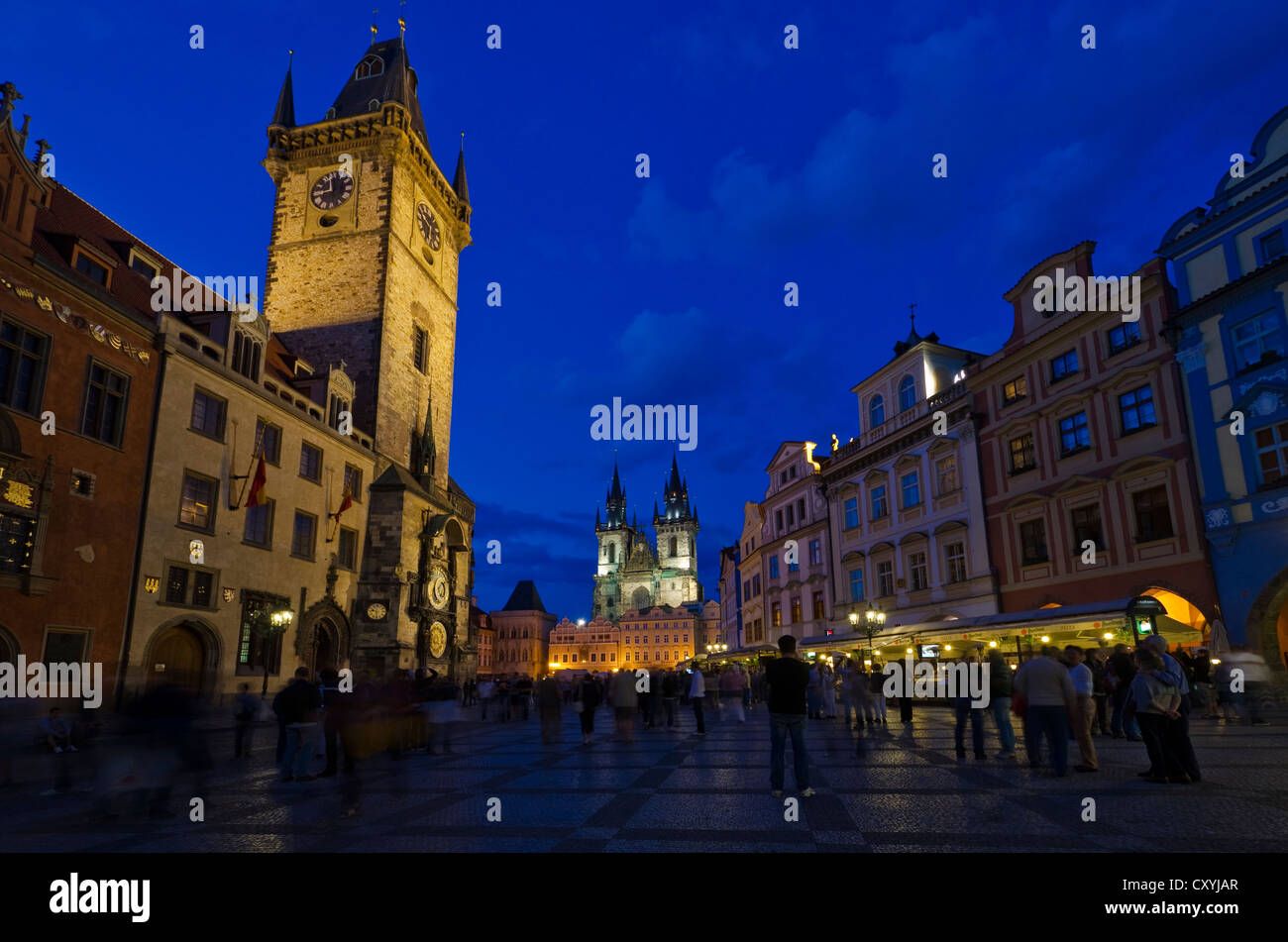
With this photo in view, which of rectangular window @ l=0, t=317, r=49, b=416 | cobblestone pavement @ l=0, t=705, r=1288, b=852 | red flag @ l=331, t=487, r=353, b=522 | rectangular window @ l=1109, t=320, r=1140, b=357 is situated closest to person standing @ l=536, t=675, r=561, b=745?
cobblestone pavement @ l=0, t=705, r=1288, b=852

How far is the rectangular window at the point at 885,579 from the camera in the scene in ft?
110

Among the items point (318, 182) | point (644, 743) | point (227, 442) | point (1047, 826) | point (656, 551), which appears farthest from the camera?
point (656, 551)

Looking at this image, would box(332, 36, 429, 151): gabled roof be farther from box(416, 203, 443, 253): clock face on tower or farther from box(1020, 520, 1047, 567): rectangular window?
box(1020, 520, 1047, 567): rectangular window

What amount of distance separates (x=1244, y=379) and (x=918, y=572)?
1394cm

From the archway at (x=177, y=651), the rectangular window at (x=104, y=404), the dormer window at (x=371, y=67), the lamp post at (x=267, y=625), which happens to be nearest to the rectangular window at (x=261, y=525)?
the lamp post at (x=267, y=625)

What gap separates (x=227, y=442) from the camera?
23.5 m

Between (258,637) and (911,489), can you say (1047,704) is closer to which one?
(258,637)

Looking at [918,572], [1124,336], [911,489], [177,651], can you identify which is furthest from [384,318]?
[1124,336]

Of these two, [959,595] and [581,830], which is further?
[959,595]

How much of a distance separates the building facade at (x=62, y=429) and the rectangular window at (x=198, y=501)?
1675 millimetres

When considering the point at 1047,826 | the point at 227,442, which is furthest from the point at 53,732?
the point at 1047,826

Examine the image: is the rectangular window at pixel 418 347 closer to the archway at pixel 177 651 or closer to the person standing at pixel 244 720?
the archway at pixel 177 651
